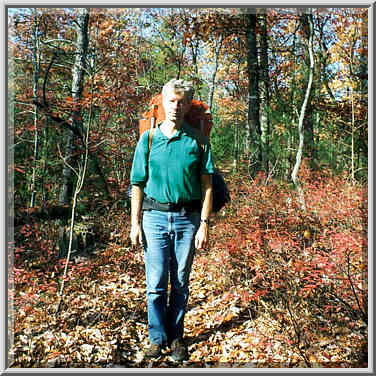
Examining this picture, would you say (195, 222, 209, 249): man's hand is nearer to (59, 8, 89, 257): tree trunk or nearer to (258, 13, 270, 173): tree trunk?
(59, 8, 89, 257): tree trunk

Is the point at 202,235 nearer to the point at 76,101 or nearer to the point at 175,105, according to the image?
the point at 175,105

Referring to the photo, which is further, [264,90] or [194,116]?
[264,90]

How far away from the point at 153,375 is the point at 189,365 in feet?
1.05

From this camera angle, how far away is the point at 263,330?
2.78 meters

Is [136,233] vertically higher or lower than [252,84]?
lower

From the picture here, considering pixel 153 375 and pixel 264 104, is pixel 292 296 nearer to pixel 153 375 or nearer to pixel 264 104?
pixel 153 375

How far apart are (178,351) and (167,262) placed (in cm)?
70

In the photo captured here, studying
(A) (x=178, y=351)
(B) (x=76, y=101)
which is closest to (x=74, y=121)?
(B) (x=76, y=101)

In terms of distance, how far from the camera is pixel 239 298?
3.32 meters

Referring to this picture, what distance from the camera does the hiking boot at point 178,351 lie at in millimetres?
2473

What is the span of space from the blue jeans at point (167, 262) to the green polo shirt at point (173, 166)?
0.48ft

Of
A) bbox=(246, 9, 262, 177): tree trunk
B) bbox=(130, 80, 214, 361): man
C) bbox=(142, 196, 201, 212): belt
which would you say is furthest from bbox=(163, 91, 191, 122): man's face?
bbox=(246, 9, 262, 177): tree trunk

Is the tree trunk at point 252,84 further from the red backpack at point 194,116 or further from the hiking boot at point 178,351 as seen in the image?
the hiking boot at point 178,351

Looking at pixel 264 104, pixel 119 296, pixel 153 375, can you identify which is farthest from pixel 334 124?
pixel 153 375
